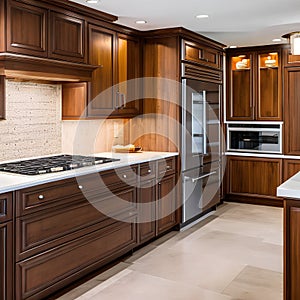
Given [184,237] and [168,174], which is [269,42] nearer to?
[168,174]

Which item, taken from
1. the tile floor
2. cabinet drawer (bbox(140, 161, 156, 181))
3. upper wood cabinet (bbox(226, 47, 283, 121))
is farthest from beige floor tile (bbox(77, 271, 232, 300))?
upper wood cabinet (bbox(226, 47, 283, 121))

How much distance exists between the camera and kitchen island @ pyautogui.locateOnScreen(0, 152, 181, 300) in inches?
106

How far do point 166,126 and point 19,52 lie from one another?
208cm

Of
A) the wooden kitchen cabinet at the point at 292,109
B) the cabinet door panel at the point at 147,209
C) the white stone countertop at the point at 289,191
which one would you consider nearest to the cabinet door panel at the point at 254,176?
the wooden kitchen cabinet at the point at 292,109

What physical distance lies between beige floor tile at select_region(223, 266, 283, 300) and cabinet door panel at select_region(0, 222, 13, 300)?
160 centimetres

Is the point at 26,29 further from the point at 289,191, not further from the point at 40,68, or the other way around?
the point at 289,191

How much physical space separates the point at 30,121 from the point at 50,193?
3.64 feet

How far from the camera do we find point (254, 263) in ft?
12.6

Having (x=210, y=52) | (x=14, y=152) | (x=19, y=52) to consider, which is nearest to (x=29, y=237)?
(x=14, y=152)

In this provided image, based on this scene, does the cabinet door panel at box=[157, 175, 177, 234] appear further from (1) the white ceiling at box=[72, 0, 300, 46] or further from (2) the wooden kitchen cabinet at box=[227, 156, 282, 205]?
(2) the wooden kitchen cabinet at box=[227, 156, 282, 205]

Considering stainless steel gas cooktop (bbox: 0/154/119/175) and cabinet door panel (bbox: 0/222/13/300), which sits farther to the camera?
stainless steel gas cooktop (bbox: 0/154/119/175)

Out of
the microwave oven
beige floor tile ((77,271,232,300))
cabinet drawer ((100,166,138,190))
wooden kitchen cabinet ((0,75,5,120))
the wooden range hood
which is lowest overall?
beige floor tile ((77,271,232,300))

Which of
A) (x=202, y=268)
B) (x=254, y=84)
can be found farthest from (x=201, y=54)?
(x=202, y=268)

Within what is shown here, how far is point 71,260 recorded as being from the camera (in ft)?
10.5
